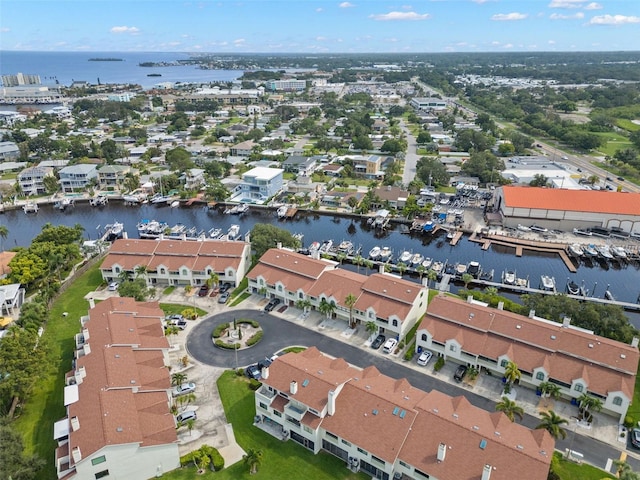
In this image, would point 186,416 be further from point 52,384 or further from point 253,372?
point 52,384

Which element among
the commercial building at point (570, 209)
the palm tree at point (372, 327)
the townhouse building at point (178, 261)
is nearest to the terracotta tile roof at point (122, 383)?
the townhouse building at point (178, 261)

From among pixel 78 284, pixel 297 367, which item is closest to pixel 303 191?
pixel 78 284

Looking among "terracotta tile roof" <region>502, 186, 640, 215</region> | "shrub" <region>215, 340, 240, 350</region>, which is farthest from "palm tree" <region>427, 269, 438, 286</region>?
"terracotta tile roof" <region>502, 186, 640, 215</region>

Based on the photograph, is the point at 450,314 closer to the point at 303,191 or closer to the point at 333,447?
the point at 333,447

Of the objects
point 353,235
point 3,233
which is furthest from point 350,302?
point 3,233

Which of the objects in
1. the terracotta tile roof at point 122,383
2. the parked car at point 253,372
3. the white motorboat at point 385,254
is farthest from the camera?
the white motorboat at point 385,254

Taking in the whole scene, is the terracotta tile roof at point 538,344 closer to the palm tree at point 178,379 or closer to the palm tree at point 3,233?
the palm tree at point 178,379
